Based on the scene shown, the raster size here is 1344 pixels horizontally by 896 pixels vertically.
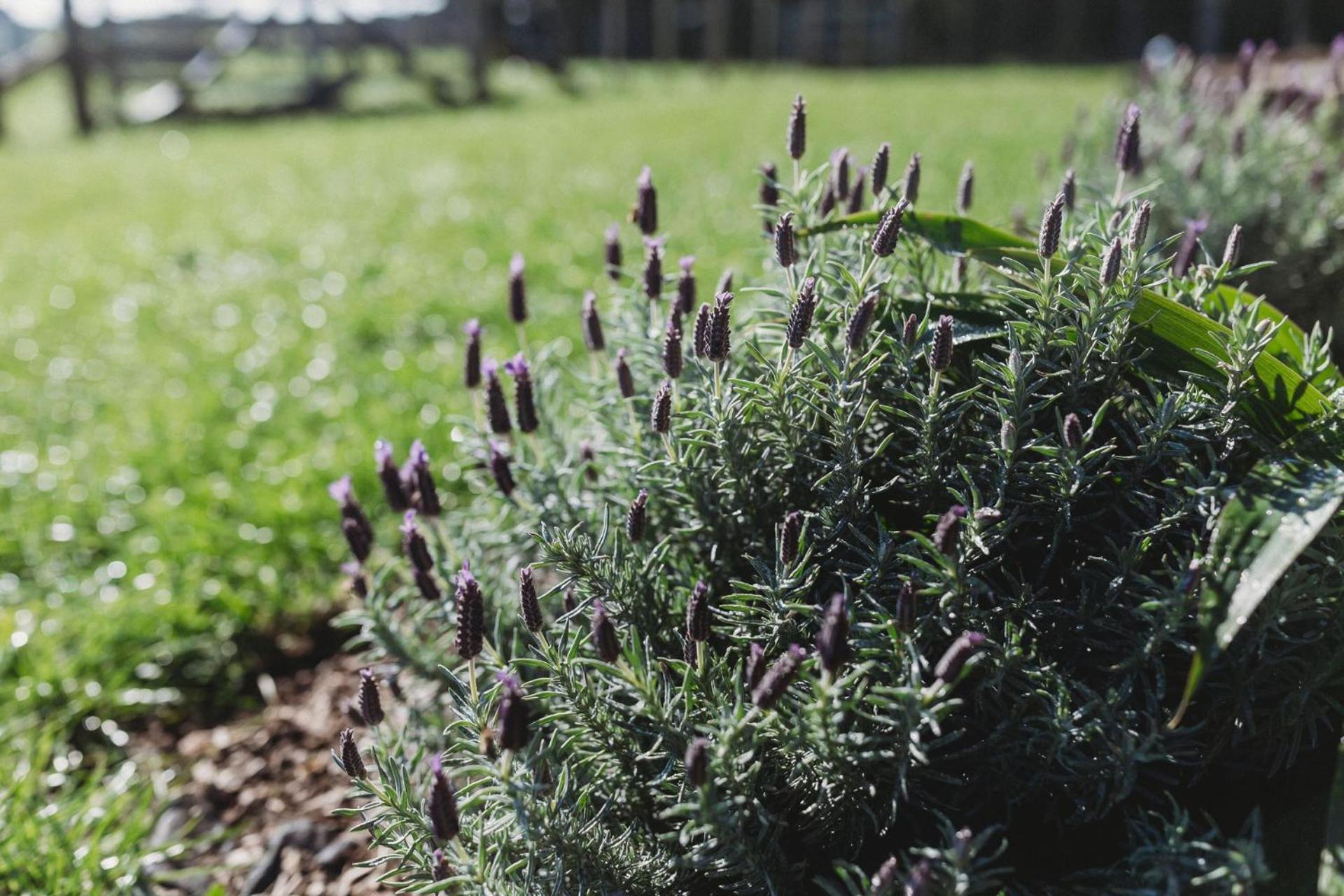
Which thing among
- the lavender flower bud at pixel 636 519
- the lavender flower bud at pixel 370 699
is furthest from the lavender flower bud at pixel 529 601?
the lavender flower bud at pixel 370 699

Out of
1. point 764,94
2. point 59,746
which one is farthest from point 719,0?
point 59,746

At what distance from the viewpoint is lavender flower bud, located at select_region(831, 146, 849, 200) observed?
194cm

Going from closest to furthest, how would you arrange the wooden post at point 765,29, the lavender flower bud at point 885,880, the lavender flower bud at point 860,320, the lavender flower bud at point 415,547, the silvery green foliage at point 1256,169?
the lavender flower bud at point 885,880
the lavender flower bud at point 860,320
the lavender flower bud at point 415,547
the silvery green foliage at point 1256,169
the wooden post at point 765,29

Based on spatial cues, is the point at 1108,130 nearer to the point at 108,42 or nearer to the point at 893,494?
the point at 893,494

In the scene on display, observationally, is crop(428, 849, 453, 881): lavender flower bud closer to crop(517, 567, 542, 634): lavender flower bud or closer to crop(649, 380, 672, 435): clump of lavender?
crop(517, 567, 542, 634): lavender flower bud

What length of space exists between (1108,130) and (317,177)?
7.67 meters

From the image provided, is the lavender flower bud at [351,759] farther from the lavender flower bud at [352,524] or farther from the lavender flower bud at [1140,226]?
the lavender flower bud at [1140,226]

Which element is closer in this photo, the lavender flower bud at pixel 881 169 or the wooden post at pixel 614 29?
the lavender flower bud at pixel 881 169

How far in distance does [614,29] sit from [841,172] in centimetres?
2010

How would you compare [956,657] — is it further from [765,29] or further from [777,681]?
[765,29]

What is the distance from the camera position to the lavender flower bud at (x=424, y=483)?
176 cm

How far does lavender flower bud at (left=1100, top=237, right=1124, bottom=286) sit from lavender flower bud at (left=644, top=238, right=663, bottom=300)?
0.74 meters

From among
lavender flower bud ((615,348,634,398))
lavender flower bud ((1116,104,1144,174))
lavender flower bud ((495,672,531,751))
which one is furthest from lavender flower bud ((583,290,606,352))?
lavender flower bud ((1116,104,1144,174))

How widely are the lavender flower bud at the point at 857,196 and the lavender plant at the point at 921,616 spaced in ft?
0.82
